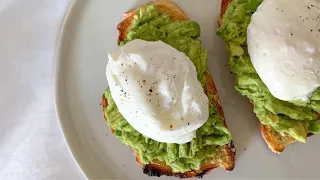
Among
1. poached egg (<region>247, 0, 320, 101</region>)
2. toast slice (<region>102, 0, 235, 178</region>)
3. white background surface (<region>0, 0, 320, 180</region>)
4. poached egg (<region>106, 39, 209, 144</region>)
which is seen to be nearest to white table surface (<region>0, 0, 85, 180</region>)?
white background surface (<region>0, 0, 320, 180</region>)

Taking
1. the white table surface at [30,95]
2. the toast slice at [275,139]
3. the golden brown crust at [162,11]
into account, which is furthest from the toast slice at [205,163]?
the white table surface at [30,95]

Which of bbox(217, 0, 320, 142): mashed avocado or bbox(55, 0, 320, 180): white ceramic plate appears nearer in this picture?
bbox(217, 0, 320, 142): mashed avocado

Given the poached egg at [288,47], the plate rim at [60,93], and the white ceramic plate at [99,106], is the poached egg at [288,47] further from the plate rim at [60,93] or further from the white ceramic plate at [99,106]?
the plate rim at [60,93]

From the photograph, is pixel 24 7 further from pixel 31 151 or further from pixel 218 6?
pixel 218 6

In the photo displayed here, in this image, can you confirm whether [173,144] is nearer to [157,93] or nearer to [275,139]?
[157,93]

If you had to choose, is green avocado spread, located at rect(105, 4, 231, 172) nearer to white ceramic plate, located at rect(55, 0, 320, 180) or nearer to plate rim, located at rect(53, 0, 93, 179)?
white ceramic plate, located at rect(55, 0, 320, 180)

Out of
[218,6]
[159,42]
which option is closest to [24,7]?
[159,42]
